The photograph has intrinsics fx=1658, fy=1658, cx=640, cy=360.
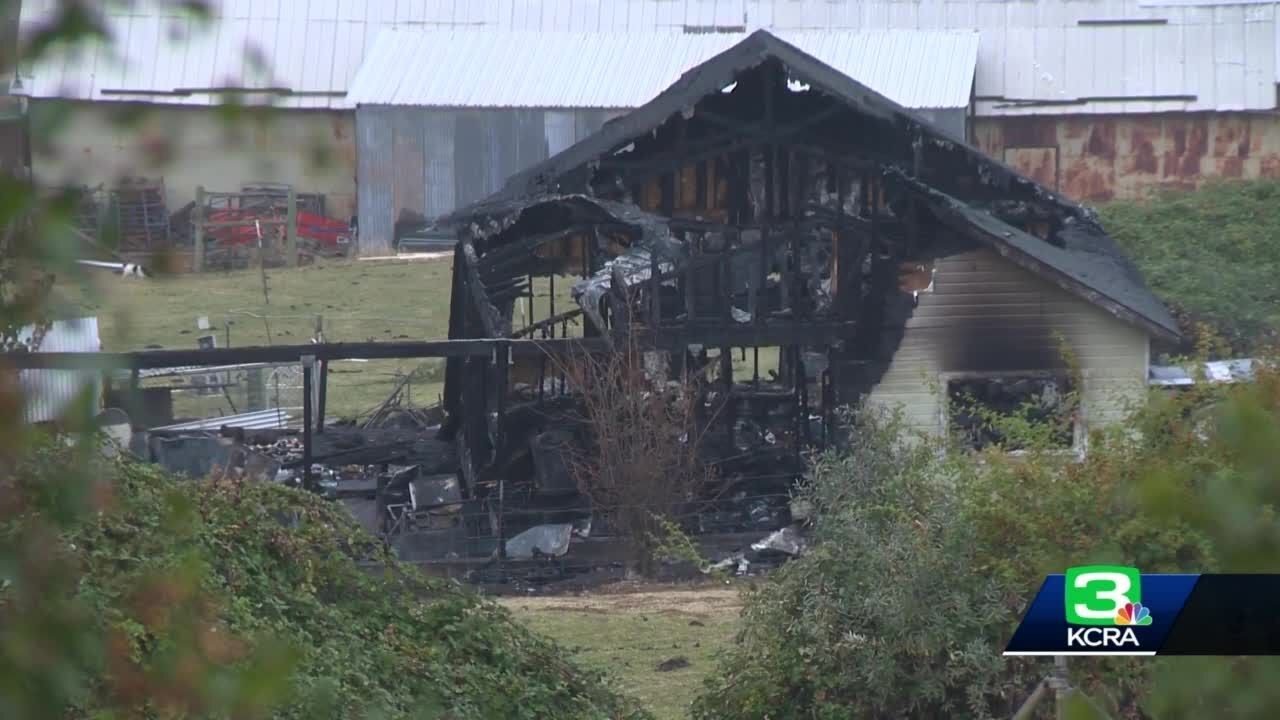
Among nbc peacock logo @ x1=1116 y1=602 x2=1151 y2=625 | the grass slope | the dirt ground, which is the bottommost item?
the dirt ground

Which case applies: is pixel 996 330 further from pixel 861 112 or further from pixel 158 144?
pixel 158 144

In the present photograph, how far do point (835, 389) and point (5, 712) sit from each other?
62.6 feet

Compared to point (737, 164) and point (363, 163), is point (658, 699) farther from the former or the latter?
point (363, 163)

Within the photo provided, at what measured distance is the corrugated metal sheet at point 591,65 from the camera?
3647 centimetres

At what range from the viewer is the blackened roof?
1997 cm

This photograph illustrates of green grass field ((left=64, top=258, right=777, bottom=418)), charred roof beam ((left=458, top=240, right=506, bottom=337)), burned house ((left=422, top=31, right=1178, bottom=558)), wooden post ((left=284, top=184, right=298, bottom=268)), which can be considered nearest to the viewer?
charred roof beam ((left=458, top=240, right=506, bottom=337))

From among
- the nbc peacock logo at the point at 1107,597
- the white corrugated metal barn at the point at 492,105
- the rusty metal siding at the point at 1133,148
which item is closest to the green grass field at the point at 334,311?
the white corrugated metal barn at the point at 492,105

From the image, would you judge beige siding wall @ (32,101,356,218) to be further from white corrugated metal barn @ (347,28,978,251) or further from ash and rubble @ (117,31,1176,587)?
white corrugated metal barn @ (347,28,978,251)

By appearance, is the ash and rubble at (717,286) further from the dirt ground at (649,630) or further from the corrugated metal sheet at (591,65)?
the corrugated metal sheet at (591,65)

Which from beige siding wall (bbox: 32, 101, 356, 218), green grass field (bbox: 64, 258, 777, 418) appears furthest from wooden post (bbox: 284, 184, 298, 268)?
beige siding wall (bbox: 32, 101, 356, 218)

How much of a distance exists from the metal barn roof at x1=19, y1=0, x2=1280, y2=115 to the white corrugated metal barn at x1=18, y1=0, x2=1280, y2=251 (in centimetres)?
4

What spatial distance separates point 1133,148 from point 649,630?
26.0 meters

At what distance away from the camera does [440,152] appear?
3625cm

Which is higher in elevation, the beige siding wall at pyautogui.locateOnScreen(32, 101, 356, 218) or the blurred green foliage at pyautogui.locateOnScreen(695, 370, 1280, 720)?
the beige siding wall at pyautogui.locateOnScreen(32, 101, 356, 218)
